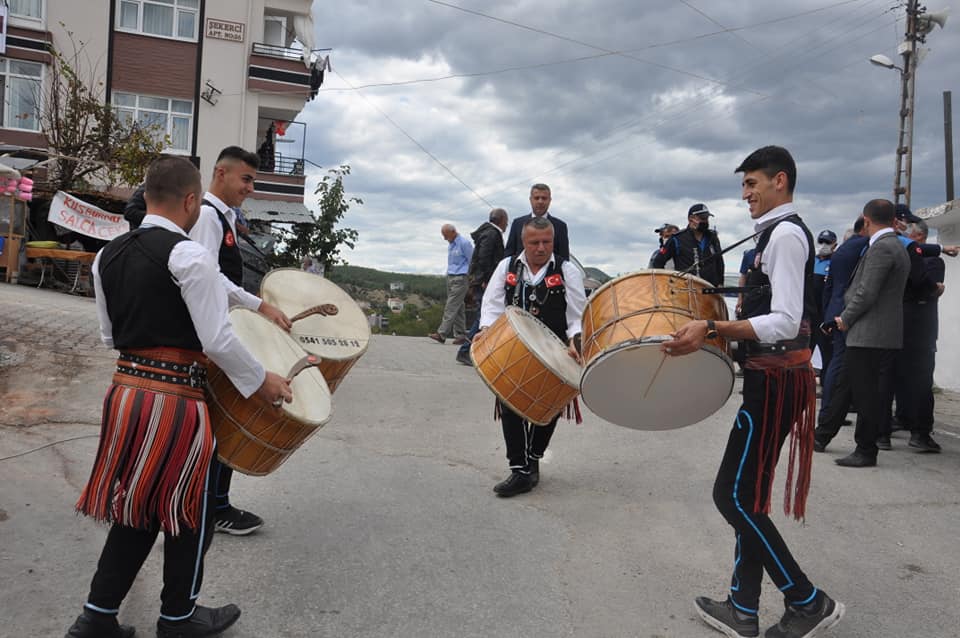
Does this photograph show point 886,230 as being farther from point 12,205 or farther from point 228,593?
point 12,205

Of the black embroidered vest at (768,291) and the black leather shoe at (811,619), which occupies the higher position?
the black embroidered vest at (768,291)

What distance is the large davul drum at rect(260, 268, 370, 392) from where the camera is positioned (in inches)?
171

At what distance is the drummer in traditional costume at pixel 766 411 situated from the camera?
330 cm

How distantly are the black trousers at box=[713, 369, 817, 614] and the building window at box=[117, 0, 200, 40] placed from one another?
25782 mm

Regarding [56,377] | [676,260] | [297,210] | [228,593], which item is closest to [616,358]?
[228,593]

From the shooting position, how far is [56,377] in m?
7.11

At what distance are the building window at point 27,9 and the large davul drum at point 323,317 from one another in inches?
942

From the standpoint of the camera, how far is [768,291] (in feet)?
11.1

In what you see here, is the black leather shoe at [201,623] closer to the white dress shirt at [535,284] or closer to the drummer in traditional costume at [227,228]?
the drummer in traditional costume at [227,228]

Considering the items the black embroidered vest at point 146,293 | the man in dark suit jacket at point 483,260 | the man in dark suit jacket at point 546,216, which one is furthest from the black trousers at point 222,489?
the man in dark suit jacket at point 483,260

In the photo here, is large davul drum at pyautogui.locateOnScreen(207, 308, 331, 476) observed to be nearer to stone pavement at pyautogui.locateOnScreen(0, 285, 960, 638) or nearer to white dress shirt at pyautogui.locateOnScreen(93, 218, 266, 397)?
white dress shirt at pyautogui.locateOnScreen(93, 218, 266, 397)

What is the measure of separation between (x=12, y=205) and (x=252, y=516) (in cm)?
1492

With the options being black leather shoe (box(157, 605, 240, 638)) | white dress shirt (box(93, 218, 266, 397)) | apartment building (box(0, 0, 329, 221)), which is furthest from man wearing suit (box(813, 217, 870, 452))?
apartment building (box(0, 0, 329, 221))

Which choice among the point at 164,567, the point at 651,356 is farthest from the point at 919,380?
the point at 164,567
